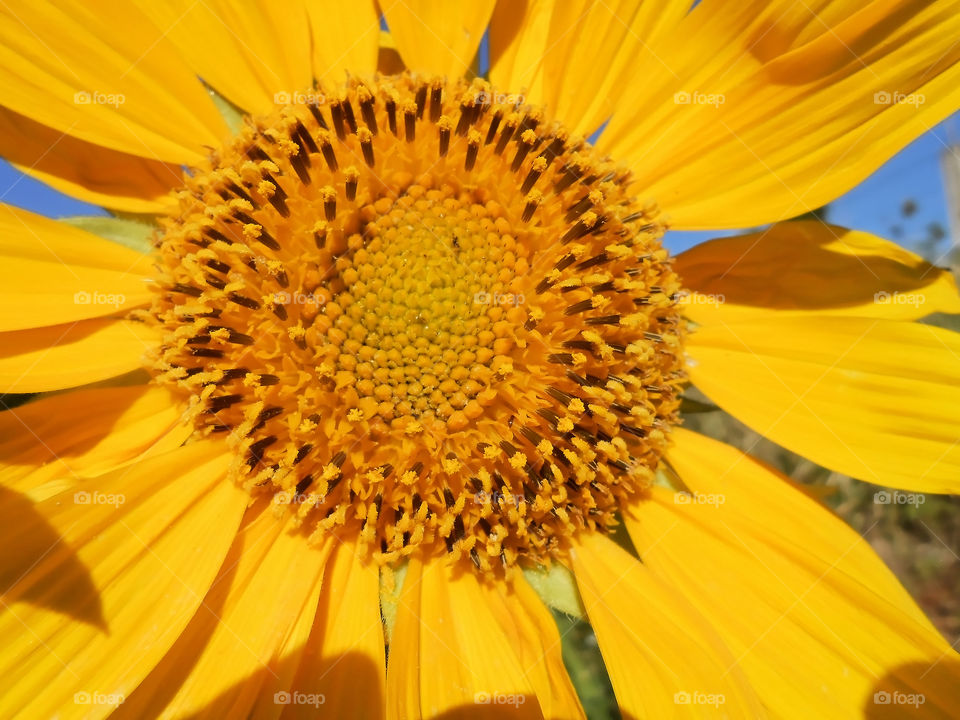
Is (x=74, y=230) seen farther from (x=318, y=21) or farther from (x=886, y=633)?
(x=886, y=633)

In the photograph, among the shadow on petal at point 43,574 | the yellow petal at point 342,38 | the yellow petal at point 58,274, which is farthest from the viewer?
the yellow petal at point 342,38

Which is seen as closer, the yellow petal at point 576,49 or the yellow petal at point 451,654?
the yellow petal at point 451,654

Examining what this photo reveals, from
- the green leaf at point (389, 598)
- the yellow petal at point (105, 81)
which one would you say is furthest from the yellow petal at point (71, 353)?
the green leaf at point (389, 598)

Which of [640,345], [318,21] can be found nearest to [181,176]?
[318,21]

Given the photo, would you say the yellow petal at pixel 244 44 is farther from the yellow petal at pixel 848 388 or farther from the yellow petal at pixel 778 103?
the yellow petal at pixel 848 388

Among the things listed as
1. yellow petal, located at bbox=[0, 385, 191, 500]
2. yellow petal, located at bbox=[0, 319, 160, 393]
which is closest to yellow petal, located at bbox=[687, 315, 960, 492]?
yellow petal, located at bbox=[0, 385, 191, 500]

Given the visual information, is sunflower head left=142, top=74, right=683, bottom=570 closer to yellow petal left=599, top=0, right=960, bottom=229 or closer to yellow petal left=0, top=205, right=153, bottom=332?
yellow petal left=0, top=205, right=153, bottom=332
